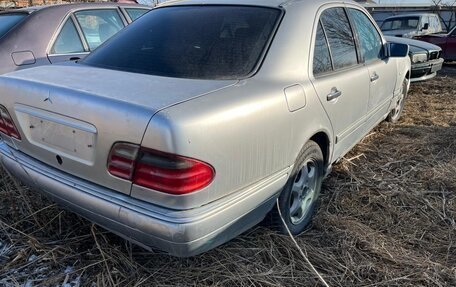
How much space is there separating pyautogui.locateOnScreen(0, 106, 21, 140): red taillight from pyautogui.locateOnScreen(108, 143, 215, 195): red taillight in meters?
0.87

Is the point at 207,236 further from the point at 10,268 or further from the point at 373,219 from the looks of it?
the point at 373,219

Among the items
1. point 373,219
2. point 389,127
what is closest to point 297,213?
point 373,219

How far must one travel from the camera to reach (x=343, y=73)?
3.20 m

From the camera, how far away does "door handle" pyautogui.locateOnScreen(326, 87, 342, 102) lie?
113 inches

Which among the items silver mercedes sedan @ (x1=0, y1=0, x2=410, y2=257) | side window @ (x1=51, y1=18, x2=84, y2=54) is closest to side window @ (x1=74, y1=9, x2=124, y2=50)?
side window @ (x1=51, y1=18, x2=84, y2=54)

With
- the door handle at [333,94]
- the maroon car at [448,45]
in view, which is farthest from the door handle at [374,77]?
the maroon car at [448,45]

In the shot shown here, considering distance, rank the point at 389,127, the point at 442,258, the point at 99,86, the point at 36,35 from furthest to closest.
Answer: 1. the point at 389,127
2. the point at 36,35
3. the point at 442,258
4. the point at 99,86

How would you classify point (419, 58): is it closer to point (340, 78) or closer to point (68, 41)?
point (340, 78)

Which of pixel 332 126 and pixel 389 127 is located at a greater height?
pixel 332 126

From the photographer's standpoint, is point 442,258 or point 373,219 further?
point 373,219

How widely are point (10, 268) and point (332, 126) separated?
219cm

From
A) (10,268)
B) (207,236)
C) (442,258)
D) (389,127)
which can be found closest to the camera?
(207,236)

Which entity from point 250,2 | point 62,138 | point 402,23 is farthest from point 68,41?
point 402,23

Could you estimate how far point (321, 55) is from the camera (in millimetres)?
2951
